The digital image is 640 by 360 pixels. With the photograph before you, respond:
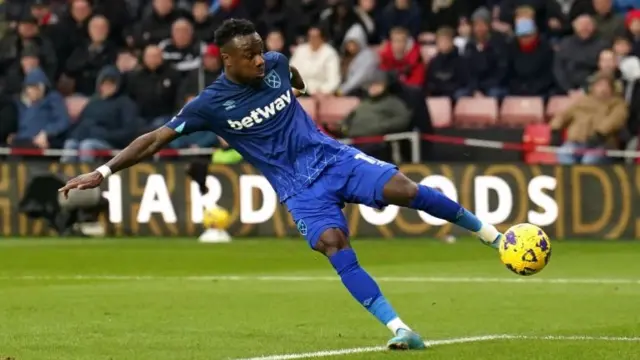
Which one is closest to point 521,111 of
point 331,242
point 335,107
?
point 335,107

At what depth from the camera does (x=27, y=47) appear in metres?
27.1

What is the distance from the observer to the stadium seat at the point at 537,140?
73.3ft

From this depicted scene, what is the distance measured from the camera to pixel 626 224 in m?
20.6

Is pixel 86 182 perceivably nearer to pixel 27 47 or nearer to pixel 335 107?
pixel 335 107

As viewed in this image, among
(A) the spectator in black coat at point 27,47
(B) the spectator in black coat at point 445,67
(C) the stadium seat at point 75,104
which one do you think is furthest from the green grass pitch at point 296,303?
(A) the spectator in black coat at point 27,47

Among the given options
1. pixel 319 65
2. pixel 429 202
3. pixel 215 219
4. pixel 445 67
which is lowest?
pixel 215 219

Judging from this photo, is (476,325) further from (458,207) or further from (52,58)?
(52,58)

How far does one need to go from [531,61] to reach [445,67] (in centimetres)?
131

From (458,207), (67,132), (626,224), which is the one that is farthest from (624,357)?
(67,132)

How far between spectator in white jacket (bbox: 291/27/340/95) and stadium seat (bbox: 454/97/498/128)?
2.00m

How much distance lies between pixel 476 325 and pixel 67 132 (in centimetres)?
1477

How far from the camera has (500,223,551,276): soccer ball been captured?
34.3 ft

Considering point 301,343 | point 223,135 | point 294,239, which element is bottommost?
Result: point 294,239

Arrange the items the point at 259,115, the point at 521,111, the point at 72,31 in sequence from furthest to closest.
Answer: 1. the point at 72,31
2. the point at 521,111
3. the point at 259,115
